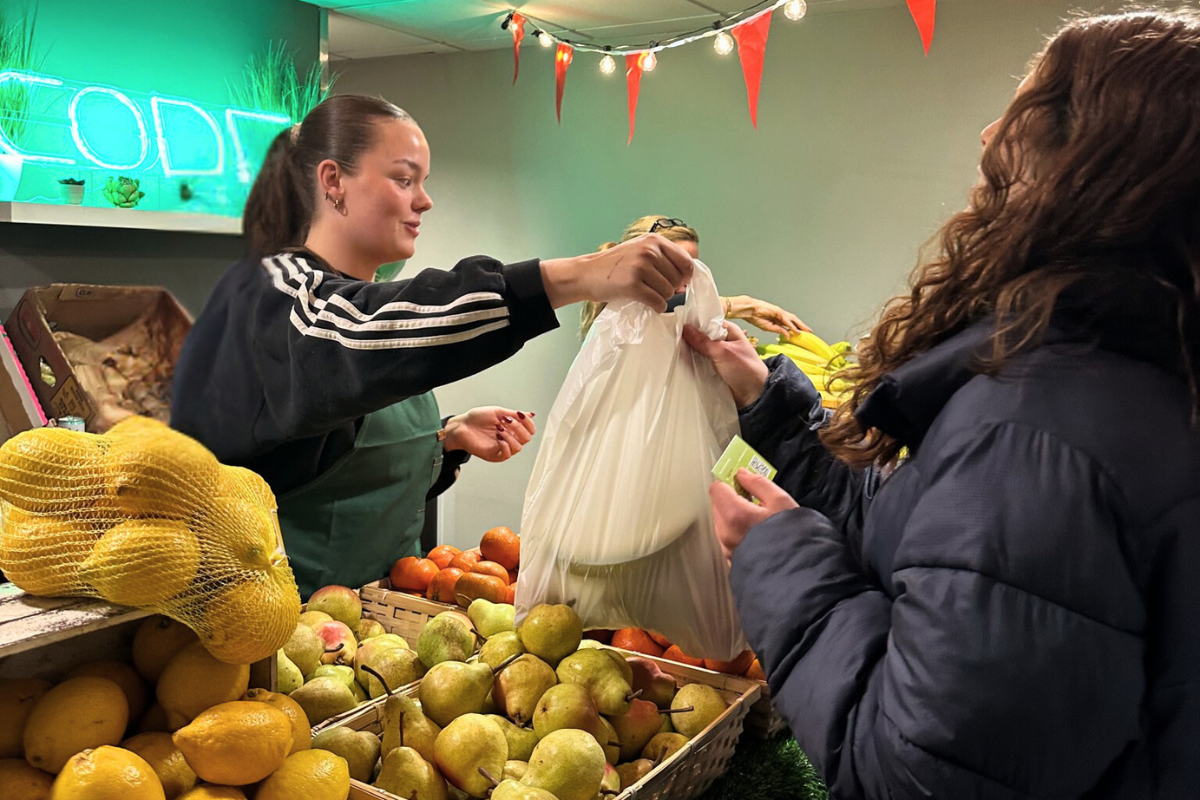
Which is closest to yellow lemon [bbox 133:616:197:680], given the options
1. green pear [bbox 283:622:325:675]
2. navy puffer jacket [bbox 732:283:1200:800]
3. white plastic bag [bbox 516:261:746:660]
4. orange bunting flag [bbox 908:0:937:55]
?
green pear [bbox 283:622:325:675]

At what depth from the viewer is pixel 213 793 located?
74cm

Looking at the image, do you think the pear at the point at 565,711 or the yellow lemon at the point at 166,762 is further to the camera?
the pear at the point at 565,711

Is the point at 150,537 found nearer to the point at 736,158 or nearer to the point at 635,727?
the point at 635,727

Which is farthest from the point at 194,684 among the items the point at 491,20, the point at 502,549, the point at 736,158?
the point at 736,158

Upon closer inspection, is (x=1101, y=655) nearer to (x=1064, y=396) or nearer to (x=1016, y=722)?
(x=1016, y=722)

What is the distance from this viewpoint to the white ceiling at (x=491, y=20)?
0.60 metres

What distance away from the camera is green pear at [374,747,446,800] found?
2.95 feet

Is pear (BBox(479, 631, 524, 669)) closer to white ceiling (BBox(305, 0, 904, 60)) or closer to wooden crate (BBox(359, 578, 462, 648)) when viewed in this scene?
wooden crate (BBox(359, 578, 462, 648))

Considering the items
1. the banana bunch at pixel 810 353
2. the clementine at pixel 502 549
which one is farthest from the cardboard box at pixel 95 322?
the banana bunch at pixel 810 353

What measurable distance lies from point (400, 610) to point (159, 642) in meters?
0.55

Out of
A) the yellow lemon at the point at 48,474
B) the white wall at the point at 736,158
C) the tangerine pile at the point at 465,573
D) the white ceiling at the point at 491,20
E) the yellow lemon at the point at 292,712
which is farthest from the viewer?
the white wall at the point at 736,158

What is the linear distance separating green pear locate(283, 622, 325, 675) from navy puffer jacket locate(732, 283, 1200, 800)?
640 mm

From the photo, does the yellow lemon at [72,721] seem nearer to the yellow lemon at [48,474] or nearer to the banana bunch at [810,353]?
the yellow lemon at [48,474]

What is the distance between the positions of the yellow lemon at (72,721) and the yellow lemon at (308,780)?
5.3 inches
